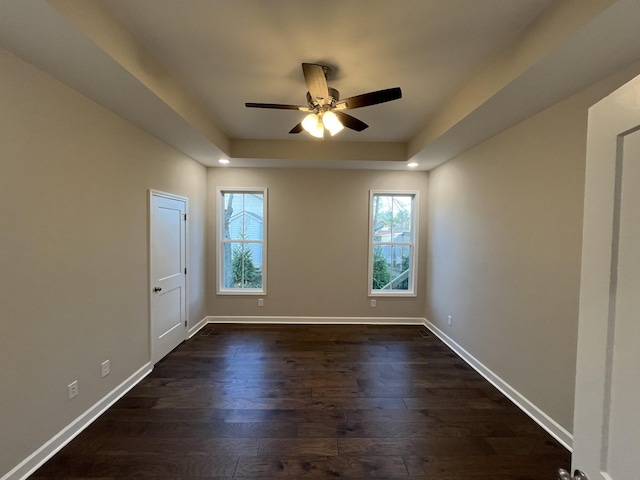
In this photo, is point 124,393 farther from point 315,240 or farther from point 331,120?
point 331,120

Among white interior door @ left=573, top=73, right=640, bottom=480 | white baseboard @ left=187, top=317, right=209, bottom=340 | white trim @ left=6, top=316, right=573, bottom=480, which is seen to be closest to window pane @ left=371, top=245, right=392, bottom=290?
white trim @ left=6, top=316, right=573, bottom=480

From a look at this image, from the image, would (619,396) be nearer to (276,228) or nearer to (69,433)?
(69,433)

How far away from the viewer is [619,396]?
0.66 meters

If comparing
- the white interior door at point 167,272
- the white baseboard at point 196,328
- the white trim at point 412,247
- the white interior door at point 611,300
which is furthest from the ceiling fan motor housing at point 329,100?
the white baseboard at point 196,328

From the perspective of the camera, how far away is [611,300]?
2.29 ft

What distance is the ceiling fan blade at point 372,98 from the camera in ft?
5.90

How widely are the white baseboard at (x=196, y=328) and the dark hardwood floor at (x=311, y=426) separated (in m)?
0.55

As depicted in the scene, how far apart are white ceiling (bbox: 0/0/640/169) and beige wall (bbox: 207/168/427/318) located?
1552mm

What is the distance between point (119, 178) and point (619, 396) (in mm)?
3171

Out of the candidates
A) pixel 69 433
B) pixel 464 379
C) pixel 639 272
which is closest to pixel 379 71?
pixel 639 272

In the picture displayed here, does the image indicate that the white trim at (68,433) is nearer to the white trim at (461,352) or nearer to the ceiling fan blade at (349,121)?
Answer: the white trim at (461,352)

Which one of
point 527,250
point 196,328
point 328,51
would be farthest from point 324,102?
point 196,328

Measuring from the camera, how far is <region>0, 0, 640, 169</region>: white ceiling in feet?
4.59

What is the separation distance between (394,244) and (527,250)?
2247 mm
